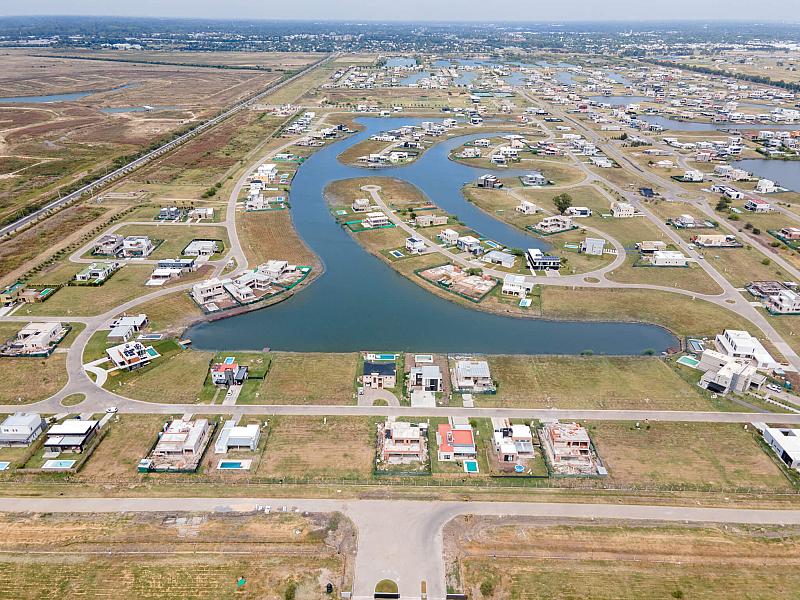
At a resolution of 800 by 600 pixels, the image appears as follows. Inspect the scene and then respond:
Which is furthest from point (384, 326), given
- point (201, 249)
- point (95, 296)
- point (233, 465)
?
point (95, 296)

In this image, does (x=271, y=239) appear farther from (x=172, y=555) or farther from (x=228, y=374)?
(x=172, y=555)

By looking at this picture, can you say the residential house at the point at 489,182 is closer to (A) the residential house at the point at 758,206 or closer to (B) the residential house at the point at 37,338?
(A) the residential house at the point at 758,206

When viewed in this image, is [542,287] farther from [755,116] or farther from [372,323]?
[755,116]

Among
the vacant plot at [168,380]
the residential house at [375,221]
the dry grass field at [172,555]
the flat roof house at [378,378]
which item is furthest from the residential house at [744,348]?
the vacant plot at [168,380]

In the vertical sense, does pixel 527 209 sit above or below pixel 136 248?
below

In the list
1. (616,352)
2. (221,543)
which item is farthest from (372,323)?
(221,543)

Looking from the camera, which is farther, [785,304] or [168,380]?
[785,304]

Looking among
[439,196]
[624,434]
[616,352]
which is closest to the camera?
[624,434]

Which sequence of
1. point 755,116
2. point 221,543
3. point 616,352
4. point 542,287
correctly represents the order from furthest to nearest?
point 755,116
point 542,287
point 616,352
point 221,543
